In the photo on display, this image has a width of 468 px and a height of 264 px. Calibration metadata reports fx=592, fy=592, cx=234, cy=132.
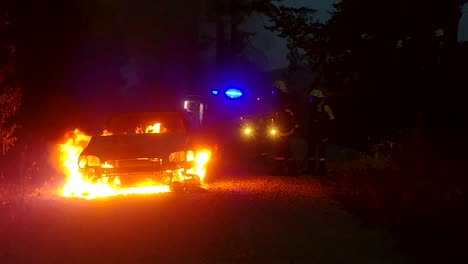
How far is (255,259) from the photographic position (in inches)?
235

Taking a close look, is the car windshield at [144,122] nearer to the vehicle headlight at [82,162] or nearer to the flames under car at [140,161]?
the flames under car at [140,161]

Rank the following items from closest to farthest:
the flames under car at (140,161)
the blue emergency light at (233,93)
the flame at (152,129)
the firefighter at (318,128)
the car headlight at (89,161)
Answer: the flames under car at (140,161)
the car headlight at (89,161)
the flame at (152,129)
the firefighter at (318,128)
the blue emergency light at (233,93)

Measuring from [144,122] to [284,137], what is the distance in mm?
3288

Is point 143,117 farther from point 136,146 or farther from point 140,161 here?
point 140,161

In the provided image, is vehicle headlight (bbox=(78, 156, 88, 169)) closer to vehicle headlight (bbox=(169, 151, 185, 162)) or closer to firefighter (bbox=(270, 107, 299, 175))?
vehicle headlight (bbox=(169, 151, 185, 162))

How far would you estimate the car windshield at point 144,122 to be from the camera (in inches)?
508

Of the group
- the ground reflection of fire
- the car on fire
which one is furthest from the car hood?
the ground reflection of fire

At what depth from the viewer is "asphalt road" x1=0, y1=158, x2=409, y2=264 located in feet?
20.1

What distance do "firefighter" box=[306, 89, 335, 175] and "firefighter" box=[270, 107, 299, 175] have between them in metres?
0.44

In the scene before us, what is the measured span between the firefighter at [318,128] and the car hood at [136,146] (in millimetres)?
3510

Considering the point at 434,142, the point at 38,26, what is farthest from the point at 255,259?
the point at 38,26

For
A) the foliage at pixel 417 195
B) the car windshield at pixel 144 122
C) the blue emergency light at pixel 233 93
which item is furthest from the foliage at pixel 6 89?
the blue emergency light at pixel 233 93

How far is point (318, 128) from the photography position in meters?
13.8

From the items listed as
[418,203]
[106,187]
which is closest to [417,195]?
[418,203]
